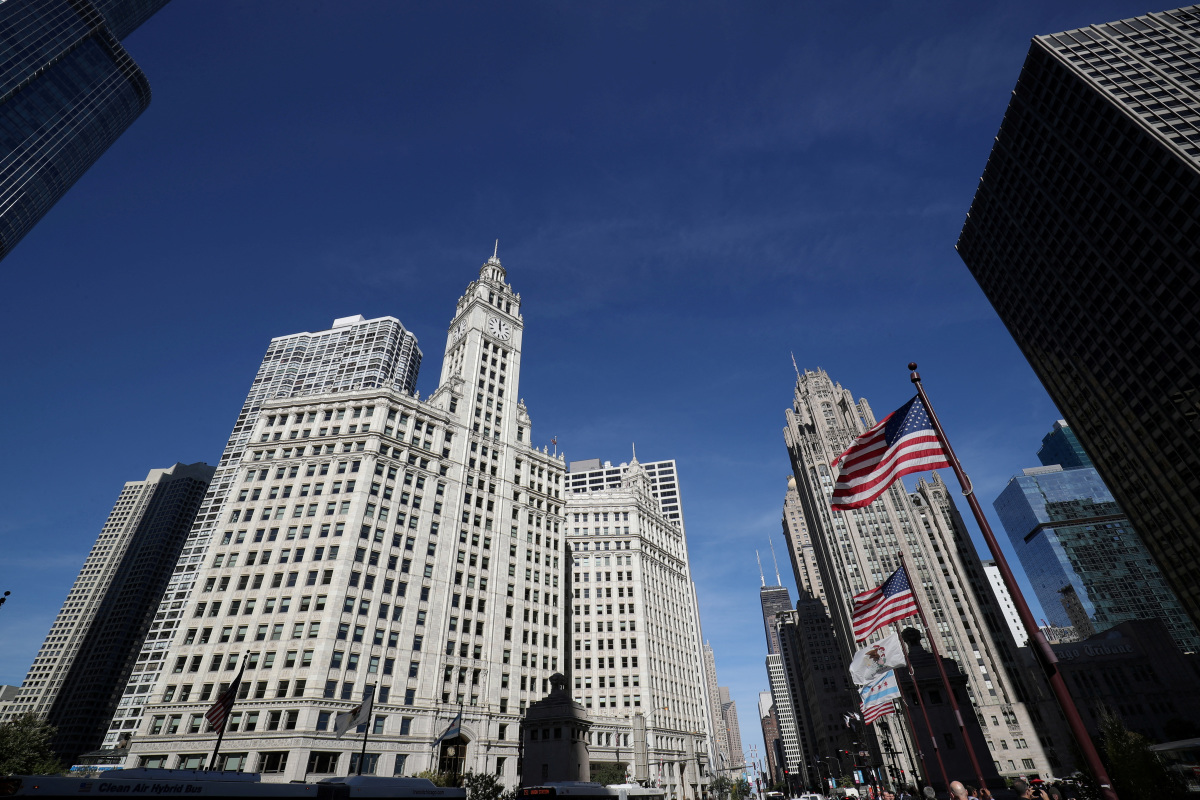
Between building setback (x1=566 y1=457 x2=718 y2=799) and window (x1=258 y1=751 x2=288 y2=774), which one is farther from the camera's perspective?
building setback (x1=566 y1=457 x2=718 y2=799)

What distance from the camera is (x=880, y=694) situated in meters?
38.0

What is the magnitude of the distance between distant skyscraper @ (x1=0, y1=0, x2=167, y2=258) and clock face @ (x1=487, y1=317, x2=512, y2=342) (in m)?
88.6

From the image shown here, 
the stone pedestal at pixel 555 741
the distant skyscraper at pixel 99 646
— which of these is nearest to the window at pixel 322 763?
the stone pedestal at pixel 555 741

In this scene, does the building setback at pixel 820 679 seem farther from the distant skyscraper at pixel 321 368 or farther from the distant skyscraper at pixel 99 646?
the distant skyscraper at pixel 99 646

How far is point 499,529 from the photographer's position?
85938 millimetres

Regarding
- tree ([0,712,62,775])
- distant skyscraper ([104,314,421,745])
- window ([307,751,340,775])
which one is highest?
distant skyscraper ([104,314,421,745])

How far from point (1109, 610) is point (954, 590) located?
106 meters

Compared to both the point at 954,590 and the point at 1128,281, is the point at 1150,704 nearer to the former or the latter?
the point at 954,590

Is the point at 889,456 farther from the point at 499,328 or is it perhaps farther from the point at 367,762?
the point at 499,328

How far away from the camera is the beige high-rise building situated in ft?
349

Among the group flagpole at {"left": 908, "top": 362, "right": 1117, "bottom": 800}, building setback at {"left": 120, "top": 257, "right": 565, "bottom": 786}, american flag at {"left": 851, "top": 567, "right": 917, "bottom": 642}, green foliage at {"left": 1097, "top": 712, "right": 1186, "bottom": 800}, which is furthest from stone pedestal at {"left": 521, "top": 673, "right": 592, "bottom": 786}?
flagpole at {"left": 908, "top": 362, "right": 1117, "bottom": 800}

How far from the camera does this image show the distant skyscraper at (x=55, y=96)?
4176 inches

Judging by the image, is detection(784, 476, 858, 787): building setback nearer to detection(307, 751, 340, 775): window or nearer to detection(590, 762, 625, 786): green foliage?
detection(590, 762, 625, 786): green foliage

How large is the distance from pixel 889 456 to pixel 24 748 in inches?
3247
